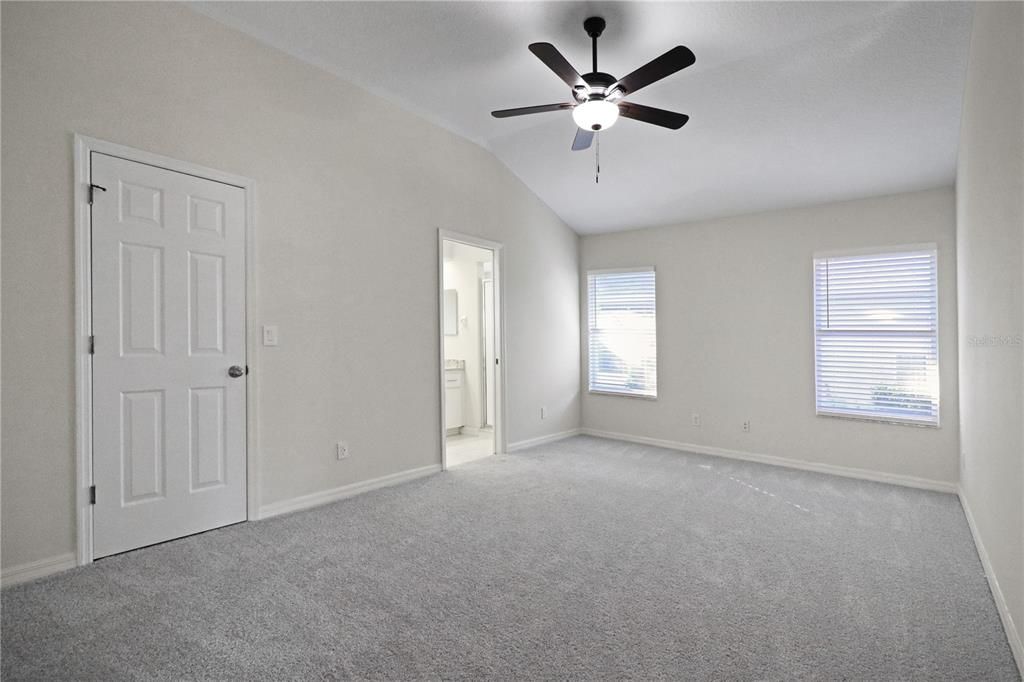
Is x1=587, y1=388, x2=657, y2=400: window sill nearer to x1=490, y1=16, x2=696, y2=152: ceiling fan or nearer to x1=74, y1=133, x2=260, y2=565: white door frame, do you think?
x1=490, y1=16, x2=696, y2=152: ceiling fan

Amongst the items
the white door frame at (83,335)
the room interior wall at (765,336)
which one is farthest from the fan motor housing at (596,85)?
the room interior wall at (765,336)

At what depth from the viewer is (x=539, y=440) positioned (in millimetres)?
5750

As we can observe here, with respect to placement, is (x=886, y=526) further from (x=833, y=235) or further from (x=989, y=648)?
(x=833, y=235)

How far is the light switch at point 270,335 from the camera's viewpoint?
3.50 meters

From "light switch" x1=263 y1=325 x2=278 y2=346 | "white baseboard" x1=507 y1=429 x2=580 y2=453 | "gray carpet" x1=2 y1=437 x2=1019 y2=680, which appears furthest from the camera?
"white baseboard" x1=507 y1=429 x2=580 y2=453

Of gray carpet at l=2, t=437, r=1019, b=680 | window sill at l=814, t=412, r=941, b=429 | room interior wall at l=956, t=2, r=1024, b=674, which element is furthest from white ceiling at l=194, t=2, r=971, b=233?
gray carpet at l=2, t=437, r=1019, b=680

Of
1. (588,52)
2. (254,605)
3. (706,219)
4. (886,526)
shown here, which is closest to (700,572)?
(886,526)

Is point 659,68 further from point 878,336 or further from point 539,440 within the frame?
point 539,440

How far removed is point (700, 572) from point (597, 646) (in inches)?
34.3

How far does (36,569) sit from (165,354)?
3.81ft

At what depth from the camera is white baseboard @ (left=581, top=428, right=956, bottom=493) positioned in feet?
13.7

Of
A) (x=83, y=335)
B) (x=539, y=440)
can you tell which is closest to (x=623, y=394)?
(x=539, y=440)

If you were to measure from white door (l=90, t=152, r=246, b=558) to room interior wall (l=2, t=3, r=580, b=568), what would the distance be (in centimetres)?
14

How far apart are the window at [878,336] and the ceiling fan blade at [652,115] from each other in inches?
96.6
